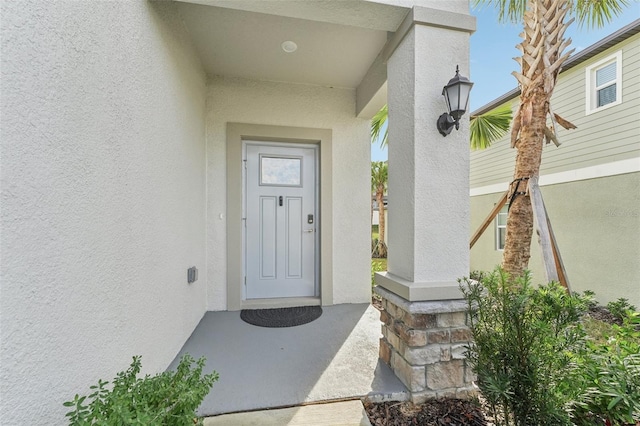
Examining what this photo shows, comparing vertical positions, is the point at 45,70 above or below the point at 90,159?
above

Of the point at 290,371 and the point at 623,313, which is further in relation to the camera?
the point at 290,371

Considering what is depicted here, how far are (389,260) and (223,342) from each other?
6.06ft

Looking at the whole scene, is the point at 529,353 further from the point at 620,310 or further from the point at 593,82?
the point at 593,82

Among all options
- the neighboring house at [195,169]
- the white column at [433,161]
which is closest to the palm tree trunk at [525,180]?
the neighboring house at [195,169]

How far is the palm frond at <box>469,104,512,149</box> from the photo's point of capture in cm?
492

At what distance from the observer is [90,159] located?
131 centimetres

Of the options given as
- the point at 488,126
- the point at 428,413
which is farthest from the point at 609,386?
the point at 488,126

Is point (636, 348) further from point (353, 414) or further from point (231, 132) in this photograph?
point (231, 132)

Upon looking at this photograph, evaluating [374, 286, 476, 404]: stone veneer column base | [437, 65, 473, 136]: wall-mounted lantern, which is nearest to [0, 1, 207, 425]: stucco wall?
[374, 286, 476, 404]: stone veneer column base

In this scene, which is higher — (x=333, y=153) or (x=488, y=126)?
(x=488, y=126)

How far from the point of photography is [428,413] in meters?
1.77

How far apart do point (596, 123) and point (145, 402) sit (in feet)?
26.2

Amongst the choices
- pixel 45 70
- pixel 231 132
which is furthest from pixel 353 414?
pixel 231 132

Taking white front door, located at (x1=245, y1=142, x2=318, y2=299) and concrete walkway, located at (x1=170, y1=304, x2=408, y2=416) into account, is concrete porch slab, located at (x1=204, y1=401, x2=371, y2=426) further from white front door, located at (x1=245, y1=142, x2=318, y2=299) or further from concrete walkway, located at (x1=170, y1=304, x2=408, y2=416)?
white front door, located at (x1=245, y1=142, x2=318, y2=299)
